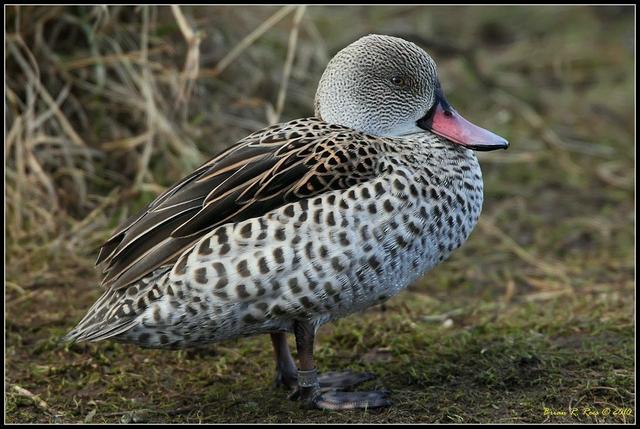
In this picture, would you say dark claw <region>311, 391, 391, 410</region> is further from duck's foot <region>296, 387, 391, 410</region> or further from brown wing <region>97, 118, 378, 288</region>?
brown wing <region>97, 118, 378, 288</region>

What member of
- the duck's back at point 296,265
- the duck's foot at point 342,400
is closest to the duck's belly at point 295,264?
the duck's back at point 296,265

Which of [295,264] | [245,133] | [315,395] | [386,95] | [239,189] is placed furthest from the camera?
[245,133]

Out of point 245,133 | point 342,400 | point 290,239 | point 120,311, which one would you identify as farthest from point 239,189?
point 245,133

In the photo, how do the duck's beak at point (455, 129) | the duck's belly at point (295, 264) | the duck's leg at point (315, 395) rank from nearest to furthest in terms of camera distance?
the duck's belly at point (295, 264), the duck's leg at point (315, 395), the duck's beak at point (455, 129)

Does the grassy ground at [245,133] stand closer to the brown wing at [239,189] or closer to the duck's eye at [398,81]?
the brown wing at [239,189]

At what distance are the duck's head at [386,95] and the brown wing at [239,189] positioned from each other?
20cm

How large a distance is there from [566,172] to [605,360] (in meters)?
2.96

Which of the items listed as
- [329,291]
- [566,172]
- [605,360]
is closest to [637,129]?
[566,172]

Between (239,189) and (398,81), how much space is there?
0.86 meters

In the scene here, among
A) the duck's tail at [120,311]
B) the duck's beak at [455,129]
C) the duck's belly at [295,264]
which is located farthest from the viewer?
the duck's beak at [455,129]

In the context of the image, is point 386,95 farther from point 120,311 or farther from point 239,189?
point 120,311

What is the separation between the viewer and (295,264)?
354 centimetres

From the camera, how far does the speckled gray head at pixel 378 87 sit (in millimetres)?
4043

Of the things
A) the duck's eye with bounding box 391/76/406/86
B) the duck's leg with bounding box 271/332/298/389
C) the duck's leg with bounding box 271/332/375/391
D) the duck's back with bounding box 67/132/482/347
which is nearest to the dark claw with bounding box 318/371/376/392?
the duck's leg with bounding box 271/332/375/391
